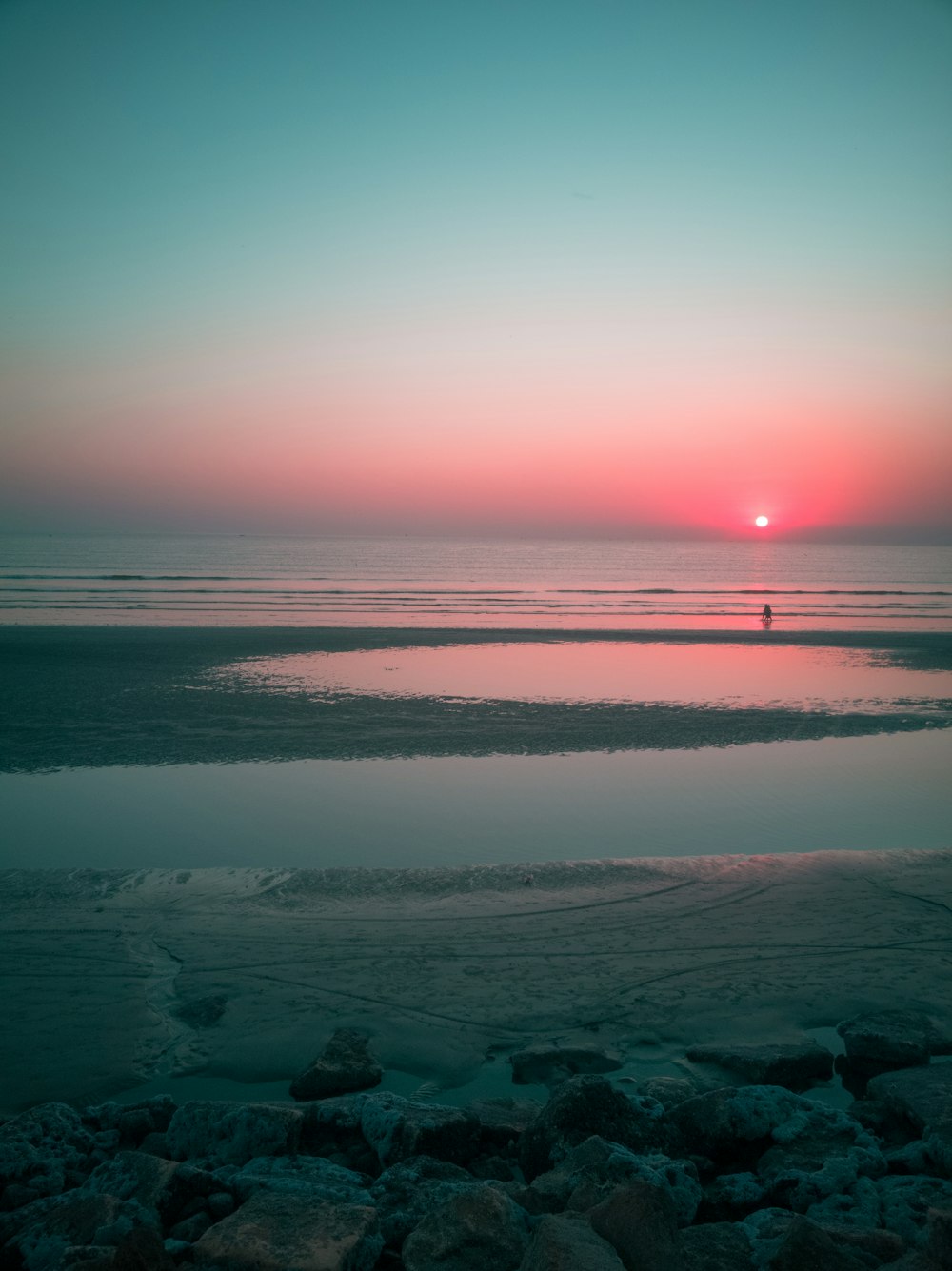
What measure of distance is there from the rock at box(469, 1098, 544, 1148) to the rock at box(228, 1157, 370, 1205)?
717 mm

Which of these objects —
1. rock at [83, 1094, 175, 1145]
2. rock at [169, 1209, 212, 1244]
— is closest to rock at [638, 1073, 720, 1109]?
rock at [169, 1209, 212, 1244]

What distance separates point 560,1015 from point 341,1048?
58.3 inches

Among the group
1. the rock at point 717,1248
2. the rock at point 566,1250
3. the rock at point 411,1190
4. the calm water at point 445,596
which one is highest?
the calm water at point 445,596

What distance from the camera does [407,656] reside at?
23.7 m

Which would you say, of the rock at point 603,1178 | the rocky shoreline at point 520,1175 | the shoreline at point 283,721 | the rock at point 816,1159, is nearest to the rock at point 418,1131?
the rocky shoreline at point 520,1175

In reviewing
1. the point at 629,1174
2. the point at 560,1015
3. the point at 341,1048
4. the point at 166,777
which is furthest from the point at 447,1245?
the point at 166,777

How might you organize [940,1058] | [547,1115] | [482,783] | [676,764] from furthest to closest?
[676,764]
[482,783]
[940,1058]
[547,1115]

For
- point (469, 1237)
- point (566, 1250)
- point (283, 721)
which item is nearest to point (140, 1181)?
point (469, 1237)

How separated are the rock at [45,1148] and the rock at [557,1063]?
238cm

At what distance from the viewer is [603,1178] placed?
13.0 ft

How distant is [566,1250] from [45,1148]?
2.67 metres

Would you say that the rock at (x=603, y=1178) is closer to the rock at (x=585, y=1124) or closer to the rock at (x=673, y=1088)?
the rock at (x=585, y=1124)

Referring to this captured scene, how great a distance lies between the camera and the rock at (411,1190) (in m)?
3.74

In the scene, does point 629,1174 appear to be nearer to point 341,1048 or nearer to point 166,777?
point 341,1048
